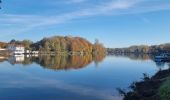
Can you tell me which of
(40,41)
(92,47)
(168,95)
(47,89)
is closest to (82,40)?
(92,47)

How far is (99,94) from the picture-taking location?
23.1 m

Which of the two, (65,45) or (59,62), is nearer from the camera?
(59,62)

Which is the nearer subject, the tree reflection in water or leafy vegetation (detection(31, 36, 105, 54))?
the tree reflection in water

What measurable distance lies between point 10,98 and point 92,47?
6869 inches

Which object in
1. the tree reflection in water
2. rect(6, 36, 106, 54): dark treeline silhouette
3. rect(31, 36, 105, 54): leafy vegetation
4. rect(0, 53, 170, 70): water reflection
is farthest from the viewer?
rect(6, 36, 106, 54): dark treeline silhouette

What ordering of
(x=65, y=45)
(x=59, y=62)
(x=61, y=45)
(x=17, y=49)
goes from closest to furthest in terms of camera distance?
(x=59, y=62)
(x=17, y=49)
(x=61, y=45)
(x=65, y=45)

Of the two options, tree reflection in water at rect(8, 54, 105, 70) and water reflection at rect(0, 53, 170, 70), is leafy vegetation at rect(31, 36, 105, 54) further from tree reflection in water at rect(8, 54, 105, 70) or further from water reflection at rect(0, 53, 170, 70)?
tree reflection in water at rect(8, 54, 105, 70)

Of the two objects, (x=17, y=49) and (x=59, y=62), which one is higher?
(x=17, y=49)

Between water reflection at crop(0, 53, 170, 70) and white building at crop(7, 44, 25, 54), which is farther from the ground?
white building at crop(7, 44, 25, 54)

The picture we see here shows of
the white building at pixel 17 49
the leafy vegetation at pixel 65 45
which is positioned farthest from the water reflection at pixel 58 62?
the leafy vegetation at pixel 65 45

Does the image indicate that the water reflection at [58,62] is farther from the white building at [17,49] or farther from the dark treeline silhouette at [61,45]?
the dark treeline silhouette at [61,45]

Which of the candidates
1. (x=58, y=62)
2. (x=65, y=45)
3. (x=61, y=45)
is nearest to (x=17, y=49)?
(x=61, y=45)

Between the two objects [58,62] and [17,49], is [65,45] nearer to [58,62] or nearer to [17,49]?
[17,49]

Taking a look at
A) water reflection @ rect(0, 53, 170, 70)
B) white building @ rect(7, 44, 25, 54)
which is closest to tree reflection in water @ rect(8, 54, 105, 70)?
water reflection @ rect(0, 53, 170, 70)
